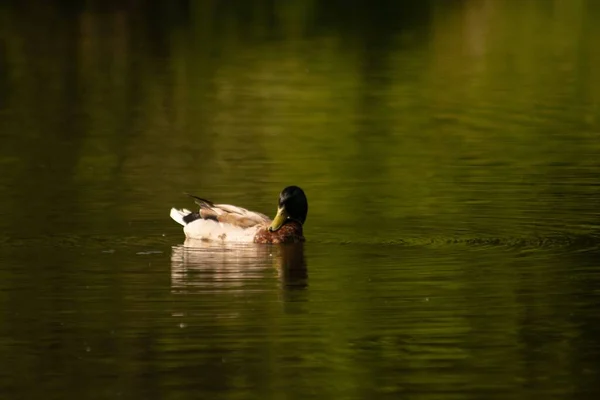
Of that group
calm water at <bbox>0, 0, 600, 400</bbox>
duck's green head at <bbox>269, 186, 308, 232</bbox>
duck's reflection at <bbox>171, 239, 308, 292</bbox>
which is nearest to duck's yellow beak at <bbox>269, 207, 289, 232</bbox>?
duck's green head at <bbox>269, 186, 308, 232</bbox>

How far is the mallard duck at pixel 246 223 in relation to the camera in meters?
16.9

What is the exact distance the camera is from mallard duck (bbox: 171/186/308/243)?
55.5ft

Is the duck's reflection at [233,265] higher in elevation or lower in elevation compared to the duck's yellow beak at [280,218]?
lower

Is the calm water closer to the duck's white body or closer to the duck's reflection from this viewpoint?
the duck's reflection

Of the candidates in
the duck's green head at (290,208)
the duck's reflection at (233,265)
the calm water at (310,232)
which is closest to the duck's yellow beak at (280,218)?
the duck's green head at (290,208)

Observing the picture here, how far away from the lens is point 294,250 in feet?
54.4

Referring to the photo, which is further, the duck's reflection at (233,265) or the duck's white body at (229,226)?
the duck's white body at (229,226)

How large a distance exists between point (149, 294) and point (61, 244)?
2521 mm

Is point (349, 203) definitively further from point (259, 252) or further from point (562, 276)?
point (562, 276)

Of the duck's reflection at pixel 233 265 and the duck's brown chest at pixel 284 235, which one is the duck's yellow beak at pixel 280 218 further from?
the duck's reflection at pixel 233 265

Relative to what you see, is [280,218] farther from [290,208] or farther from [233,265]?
[233,265]

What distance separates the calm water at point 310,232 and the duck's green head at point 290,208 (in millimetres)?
464

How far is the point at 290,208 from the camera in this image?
16922mm

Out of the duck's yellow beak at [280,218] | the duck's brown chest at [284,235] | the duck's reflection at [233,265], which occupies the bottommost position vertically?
the duck's reflection at [233,265]
